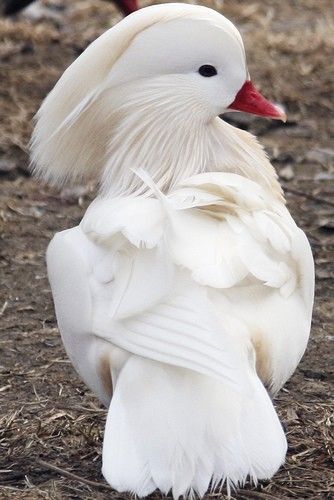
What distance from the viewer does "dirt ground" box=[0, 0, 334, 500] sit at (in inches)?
137

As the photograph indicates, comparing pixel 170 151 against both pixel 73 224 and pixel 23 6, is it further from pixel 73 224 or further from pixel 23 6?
pixel 23 6

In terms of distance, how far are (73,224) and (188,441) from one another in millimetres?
2547

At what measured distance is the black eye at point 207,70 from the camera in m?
3.38

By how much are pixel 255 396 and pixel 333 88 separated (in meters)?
4.13

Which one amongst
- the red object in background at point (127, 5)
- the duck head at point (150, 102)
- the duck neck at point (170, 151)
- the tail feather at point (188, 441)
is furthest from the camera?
the red object in background at point (127, 5)

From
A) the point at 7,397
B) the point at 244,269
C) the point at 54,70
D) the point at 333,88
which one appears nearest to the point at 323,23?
the point at 333,88

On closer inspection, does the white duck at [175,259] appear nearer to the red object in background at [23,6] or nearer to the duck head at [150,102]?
the duck head at [150,102]

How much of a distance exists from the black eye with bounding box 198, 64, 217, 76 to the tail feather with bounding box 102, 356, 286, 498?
2.65 ft

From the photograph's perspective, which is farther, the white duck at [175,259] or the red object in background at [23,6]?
the red object in background at [23,6]

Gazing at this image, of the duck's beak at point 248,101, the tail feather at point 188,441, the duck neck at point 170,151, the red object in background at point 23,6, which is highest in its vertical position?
the duck's beak at point 248,101

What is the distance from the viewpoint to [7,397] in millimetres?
3951

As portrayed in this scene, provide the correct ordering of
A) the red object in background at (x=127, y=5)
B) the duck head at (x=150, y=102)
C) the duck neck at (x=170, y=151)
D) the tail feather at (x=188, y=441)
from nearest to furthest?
the tail feather at (x=188, y=441), the duck head at (x=150, y=102), the duck neck at (x=170, y=151), the red object in background at (x=127, y=5)

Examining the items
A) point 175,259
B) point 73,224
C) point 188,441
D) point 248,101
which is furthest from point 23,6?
point 188,441

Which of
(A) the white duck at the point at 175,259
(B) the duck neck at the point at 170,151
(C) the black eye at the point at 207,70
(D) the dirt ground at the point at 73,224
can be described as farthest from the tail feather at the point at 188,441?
(C) the black eye at the point at 207,70
